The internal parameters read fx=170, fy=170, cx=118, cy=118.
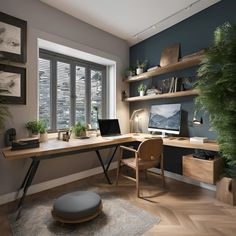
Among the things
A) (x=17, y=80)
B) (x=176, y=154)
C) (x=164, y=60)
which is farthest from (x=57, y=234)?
(x=164, y=60)

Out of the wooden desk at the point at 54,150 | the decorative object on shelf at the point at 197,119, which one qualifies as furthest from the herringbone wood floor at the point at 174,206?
the decorative object on shelf at the point at 197,119

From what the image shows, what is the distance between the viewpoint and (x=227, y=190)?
2.17 meters

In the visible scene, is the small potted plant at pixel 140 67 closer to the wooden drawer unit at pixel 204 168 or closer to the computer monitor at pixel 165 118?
the computer monitor at pixel 165 118

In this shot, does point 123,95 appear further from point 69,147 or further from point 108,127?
point 69,147

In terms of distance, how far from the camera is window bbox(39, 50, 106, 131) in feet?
9.80

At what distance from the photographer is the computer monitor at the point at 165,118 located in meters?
2.91

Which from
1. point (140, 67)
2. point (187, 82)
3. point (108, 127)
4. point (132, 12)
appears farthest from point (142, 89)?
point (132, 12)

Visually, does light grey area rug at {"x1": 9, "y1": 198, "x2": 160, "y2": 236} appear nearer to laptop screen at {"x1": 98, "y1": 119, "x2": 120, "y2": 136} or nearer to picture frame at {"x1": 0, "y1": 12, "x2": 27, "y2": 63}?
laptop screen at {"x1": 98, "y1": 119, "x2": 120, "y2": 136}

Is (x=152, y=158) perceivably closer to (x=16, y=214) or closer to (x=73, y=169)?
(x=73, y=169)

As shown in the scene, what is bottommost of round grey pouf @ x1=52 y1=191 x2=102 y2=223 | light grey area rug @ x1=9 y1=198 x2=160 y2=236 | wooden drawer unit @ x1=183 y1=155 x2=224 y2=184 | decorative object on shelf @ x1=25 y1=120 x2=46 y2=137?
light grey area rug @ x1=9 y1=198 x2=160 y2=236

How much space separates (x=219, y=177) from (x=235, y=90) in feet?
3.86

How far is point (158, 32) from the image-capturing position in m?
3.40

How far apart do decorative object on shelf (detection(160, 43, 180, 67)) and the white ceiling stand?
438 millimetres

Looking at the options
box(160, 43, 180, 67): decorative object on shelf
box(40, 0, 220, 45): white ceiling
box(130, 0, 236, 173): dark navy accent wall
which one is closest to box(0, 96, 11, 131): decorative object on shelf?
box(40, 0, 220, 45): white ceiling
